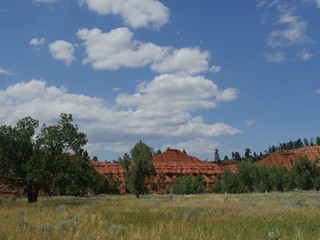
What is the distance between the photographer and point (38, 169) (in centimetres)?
3272

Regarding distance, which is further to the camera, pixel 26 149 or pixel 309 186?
pixel 309 186

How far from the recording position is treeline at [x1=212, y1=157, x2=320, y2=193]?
109875 millimetres

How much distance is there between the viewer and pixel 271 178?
11475cm

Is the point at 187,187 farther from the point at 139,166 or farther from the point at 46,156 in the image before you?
the point at 46,156

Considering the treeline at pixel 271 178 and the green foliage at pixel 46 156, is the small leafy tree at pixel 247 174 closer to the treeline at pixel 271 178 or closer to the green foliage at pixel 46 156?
the treeline at pixel 271 178

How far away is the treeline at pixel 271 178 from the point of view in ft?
360

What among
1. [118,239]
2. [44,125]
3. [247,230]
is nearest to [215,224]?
[247,230]

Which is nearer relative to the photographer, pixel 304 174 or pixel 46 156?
pixel 46 156

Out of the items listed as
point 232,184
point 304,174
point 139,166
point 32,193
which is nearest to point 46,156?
point 32,193

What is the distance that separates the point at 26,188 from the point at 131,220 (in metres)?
24.3

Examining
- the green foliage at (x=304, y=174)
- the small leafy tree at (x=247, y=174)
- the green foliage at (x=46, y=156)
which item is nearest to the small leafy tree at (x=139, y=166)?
the green foliage at (x=46, y=156)

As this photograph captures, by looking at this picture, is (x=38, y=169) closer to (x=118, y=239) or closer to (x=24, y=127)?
(x=24, y=127)

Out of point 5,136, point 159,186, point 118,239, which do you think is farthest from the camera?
point 159,186

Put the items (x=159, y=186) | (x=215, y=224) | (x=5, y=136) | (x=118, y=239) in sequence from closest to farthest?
1. (x=118, y=239)
2. (x=215, y=224)
3. (x=5, y=136)
4. (x=159, y=186)
